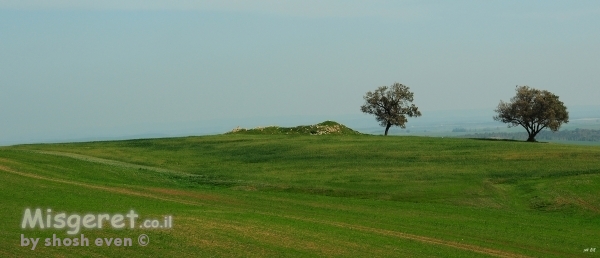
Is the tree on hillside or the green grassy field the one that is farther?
the tree on hillside

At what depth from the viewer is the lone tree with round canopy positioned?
98062 mm

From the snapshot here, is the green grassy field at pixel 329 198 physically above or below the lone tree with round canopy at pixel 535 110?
below

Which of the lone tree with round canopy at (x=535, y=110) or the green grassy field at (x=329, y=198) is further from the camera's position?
the lone tree with round canopy at (x=535, y=110)

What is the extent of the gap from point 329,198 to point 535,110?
59.6 m

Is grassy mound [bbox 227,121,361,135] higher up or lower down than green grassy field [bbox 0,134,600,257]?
higher up

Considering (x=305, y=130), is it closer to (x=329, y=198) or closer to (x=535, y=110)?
(x=535, y=110)

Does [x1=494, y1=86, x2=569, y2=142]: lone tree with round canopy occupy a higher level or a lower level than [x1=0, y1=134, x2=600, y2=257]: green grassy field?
higher

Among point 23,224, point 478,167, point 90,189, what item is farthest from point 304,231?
point 478,167

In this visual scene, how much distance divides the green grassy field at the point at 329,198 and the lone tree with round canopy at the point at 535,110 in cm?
2282

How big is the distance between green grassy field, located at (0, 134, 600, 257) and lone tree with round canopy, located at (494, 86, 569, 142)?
74.9ft

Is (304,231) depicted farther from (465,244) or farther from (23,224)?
(23,224)

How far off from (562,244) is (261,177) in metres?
28.8

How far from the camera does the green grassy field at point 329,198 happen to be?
3072 cm

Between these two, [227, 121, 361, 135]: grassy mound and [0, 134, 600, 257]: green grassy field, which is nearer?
[0, 134, 600, 257]: green grassy field
